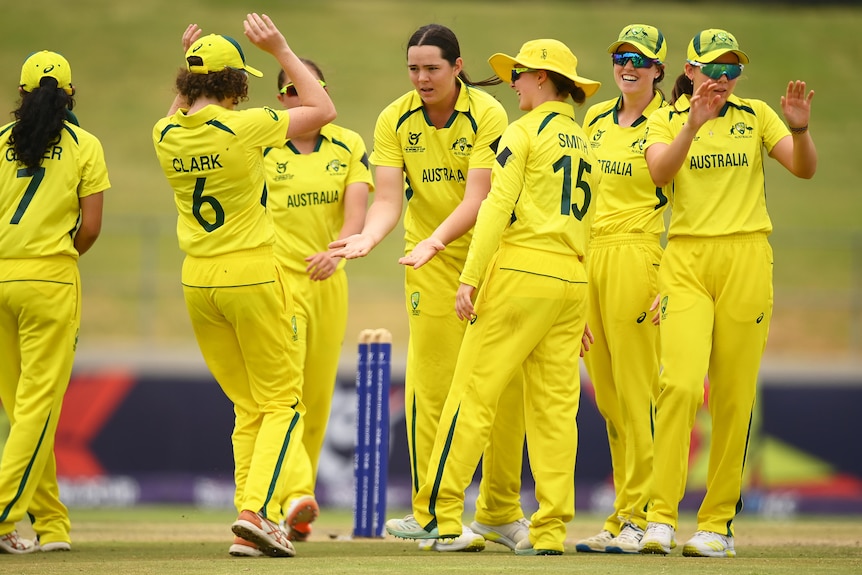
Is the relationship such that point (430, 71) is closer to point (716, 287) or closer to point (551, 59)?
point (551, 59)

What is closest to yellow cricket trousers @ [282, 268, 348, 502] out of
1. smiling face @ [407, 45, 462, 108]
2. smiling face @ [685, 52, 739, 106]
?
smiling face @ [407, 45, 462, 108]

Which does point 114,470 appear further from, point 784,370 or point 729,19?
point 729,19

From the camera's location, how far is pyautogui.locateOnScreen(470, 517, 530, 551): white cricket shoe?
748cm

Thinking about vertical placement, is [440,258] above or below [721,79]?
below

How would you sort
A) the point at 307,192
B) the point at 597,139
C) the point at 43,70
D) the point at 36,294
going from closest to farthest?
the point at 36,294, the point at 43,70, the point at 597,139, the point at 307,192

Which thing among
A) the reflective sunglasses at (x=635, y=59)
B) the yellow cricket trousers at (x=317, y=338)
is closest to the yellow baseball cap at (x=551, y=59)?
the reflective sunglasses at (x=635, y=59)

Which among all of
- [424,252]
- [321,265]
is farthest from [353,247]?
[424,252]

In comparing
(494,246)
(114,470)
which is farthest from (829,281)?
(494,246)

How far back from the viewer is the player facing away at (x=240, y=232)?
22.2 ft

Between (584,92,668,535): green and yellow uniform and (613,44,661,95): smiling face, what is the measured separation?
142 millimetres

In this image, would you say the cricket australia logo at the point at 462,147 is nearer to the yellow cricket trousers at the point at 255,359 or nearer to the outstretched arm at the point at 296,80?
the outstretched arm at the point at 296,80

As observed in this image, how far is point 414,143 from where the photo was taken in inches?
295

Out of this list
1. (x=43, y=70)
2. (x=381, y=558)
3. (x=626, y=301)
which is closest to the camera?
(x=381, y=558)

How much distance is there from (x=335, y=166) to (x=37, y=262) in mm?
2107
